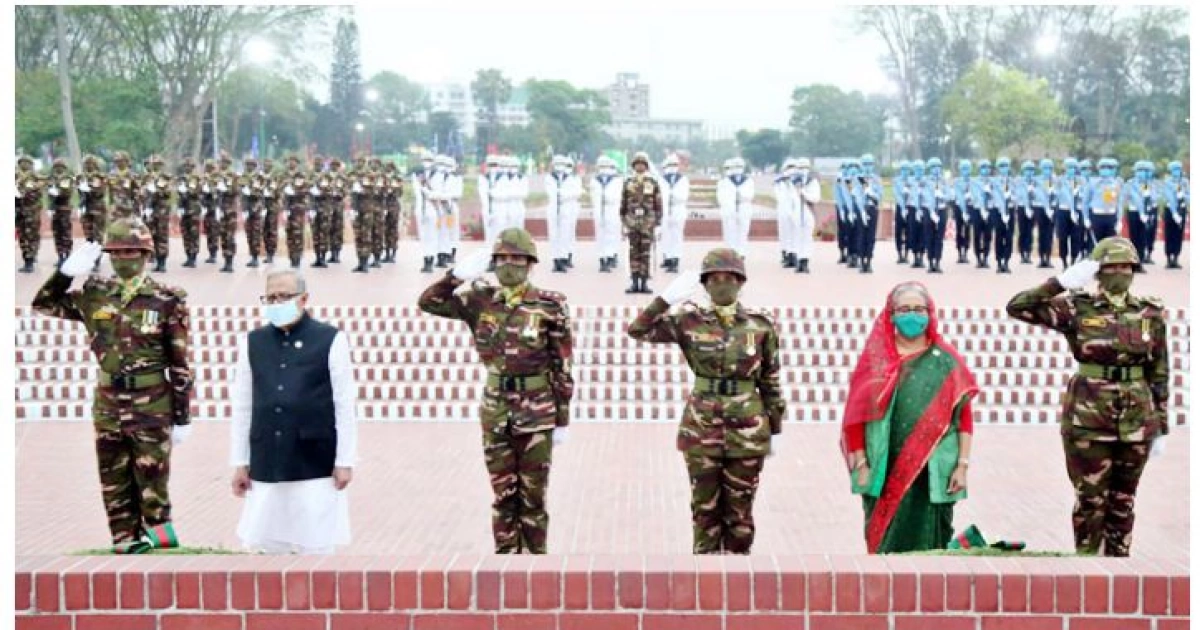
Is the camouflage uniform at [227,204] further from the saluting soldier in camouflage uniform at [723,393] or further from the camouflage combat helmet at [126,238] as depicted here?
the saluting soldier in camouflage uniform at [723,393]

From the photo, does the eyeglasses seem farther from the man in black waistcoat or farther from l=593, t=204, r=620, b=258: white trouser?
l=593, t=204, r=620, b=258: white trouser

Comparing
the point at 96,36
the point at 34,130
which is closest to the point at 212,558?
the point at 34,130

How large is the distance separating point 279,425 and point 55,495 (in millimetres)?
3622

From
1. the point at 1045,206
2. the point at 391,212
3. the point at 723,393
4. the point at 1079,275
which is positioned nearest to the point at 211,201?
the point at 391,212

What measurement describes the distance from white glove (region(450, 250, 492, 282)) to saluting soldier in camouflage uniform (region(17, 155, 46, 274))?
44.5ft

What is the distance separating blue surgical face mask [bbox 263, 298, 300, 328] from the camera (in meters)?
4.84

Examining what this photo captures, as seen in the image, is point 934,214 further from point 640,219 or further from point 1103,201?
point 640,219

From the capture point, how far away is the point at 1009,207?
57.3 ft

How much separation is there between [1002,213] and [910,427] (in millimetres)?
13158

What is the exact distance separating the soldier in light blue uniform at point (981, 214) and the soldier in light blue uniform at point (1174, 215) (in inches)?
102

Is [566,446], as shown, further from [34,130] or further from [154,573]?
[34,130]

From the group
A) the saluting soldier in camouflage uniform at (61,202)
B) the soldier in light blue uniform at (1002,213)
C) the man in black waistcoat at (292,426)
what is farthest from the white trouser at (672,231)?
the man in black waistcoat at (292,426)

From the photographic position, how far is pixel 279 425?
4836 millimetres

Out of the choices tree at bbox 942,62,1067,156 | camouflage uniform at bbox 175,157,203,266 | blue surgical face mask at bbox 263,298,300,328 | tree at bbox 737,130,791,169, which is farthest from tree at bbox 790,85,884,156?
blue surgical face mask at bbox 263,298,300,328
